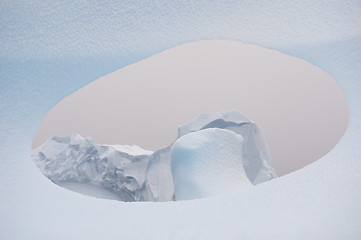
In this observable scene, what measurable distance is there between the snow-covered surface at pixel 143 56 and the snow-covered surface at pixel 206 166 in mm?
911

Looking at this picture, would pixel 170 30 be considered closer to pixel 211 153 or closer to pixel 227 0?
pixel 227 0

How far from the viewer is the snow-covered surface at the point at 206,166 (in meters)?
2.34

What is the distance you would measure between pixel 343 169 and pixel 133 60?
3.54 ft

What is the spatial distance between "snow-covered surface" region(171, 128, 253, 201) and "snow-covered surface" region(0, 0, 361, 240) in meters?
0.91

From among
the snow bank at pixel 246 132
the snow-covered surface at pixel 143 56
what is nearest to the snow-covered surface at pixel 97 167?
the snow bank at pixel 246 132

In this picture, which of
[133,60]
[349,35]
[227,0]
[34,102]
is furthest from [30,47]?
[349,35]

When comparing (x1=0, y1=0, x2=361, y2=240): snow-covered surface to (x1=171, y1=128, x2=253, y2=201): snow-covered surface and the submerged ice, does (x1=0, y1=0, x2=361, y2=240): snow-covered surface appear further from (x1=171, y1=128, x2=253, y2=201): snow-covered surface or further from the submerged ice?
the submerged ice

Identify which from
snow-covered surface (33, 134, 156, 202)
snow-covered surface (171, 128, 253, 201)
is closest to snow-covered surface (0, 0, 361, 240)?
snow-covered surface (171, 128, 253, 201)

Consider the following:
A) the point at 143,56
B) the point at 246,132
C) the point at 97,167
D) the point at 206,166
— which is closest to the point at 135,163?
the point at 97,167

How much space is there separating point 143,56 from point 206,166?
41.1 inches

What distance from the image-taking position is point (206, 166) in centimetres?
241

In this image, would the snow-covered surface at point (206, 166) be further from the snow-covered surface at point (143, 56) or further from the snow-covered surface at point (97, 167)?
the snow-covered surface at point (97, 167)

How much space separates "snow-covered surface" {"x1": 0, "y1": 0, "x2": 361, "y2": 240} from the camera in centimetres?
126

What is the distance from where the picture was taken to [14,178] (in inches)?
59.9
